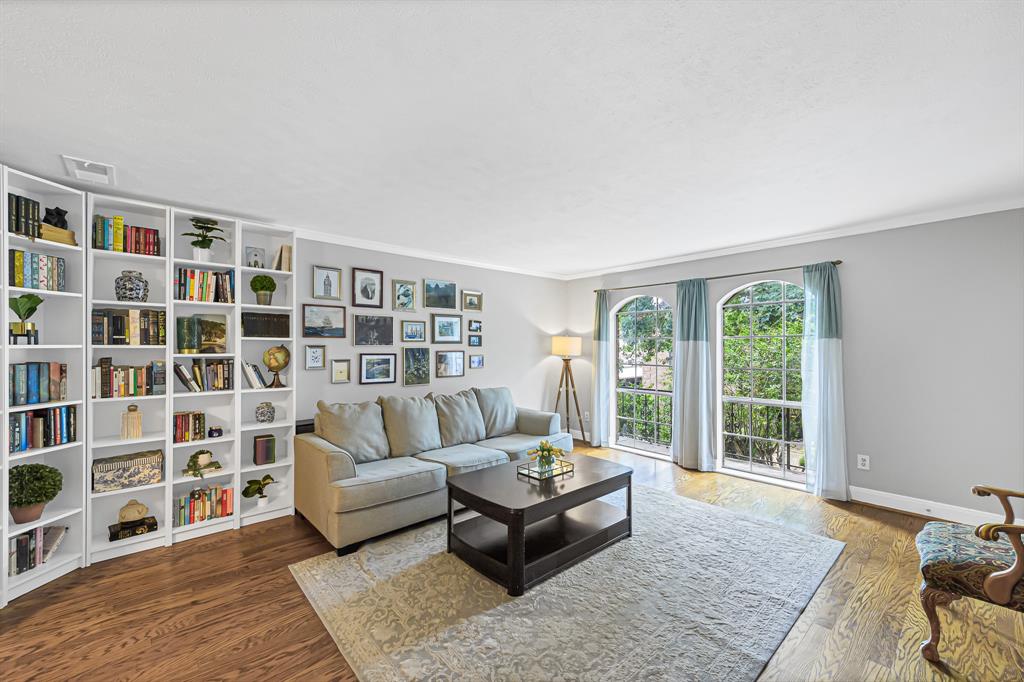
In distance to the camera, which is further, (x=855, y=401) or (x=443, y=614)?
(x=855, y=401)

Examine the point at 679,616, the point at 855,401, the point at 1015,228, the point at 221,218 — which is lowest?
the point at 679,616

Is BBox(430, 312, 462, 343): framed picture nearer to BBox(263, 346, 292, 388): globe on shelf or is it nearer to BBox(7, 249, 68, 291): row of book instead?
BBox(263, 346, 292, 388): globe on shelf

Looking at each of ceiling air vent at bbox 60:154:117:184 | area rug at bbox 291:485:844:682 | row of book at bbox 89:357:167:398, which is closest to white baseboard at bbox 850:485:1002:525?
area rug at bbox 291:485:844:682

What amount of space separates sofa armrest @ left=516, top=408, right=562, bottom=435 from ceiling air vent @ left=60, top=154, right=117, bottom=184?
403cm

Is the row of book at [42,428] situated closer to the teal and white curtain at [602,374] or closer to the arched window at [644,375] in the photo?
the teal and white curtain at [602,374]

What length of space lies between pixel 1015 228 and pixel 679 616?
3870mm

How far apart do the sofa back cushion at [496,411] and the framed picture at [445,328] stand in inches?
28.7

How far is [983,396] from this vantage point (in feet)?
11.3

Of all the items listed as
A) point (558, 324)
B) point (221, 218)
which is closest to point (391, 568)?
point (221, 218)

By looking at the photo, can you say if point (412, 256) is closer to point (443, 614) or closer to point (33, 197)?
point (33, 197)

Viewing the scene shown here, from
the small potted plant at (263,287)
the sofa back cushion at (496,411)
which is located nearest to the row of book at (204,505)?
the small potted plant at (263,287)

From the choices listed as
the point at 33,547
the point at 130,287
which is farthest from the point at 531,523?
the point at 130,287

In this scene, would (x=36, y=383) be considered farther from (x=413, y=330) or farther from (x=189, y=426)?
(x=413, y=330)

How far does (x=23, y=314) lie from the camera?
2674 mm
